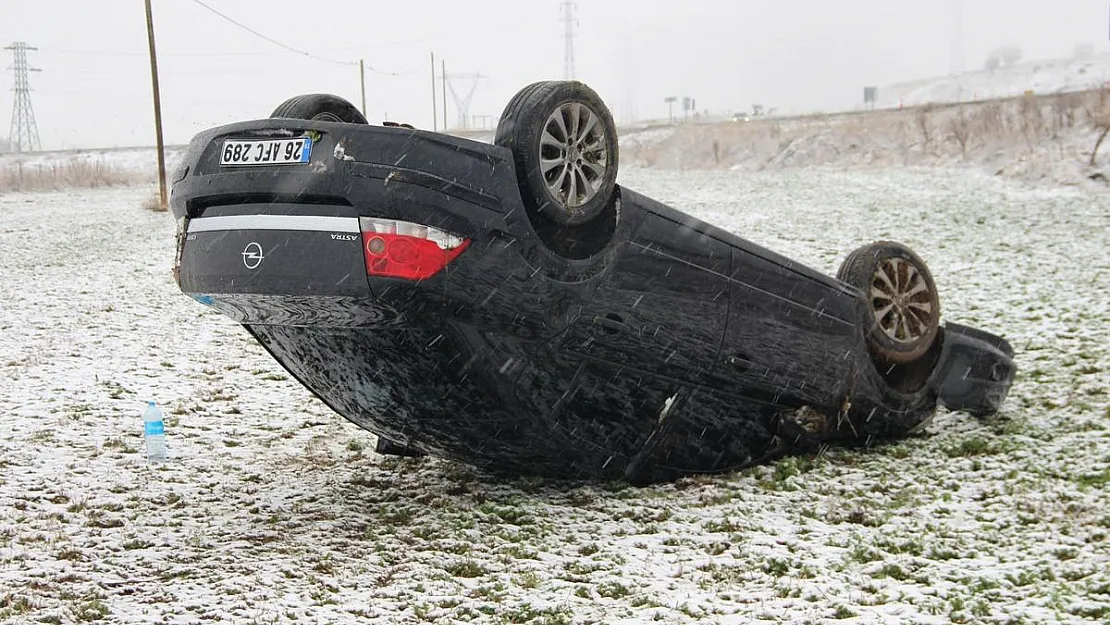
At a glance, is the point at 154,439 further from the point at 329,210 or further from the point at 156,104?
the point at 156,104

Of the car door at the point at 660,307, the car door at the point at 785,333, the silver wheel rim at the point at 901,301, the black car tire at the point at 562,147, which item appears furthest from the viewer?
the silver wheel rim at the point at 901,301

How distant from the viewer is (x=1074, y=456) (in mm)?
5719

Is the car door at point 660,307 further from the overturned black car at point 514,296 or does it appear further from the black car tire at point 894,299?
Result: the black car tire at point 894,299

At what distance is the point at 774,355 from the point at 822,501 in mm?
→ 785

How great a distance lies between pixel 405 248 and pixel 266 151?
0.70 m

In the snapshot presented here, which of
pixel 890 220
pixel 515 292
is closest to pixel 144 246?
pixel 890 220

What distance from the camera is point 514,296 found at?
4234 millimetres

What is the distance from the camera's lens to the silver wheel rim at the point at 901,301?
234 inches

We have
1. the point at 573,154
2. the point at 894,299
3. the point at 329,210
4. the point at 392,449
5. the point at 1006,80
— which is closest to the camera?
the point at 329,210

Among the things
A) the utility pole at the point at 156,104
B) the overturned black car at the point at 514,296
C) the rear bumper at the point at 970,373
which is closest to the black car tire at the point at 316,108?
the overturned black car at the point at 514,296

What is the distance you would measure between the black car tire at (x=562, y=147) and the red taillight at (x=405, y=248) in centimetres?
47

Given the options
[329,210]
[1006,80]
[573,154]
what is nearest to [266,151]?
[329,210]

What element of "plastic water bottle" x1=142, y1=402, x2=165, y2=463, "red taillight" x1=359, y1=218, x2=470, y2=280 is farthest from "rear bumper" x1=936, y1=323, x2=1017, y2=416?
"plastic water bottle" x1=142, y1=402, x2=165, y2=463

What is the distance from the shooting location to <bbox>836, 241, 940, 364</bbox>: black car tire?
5.82 meters
